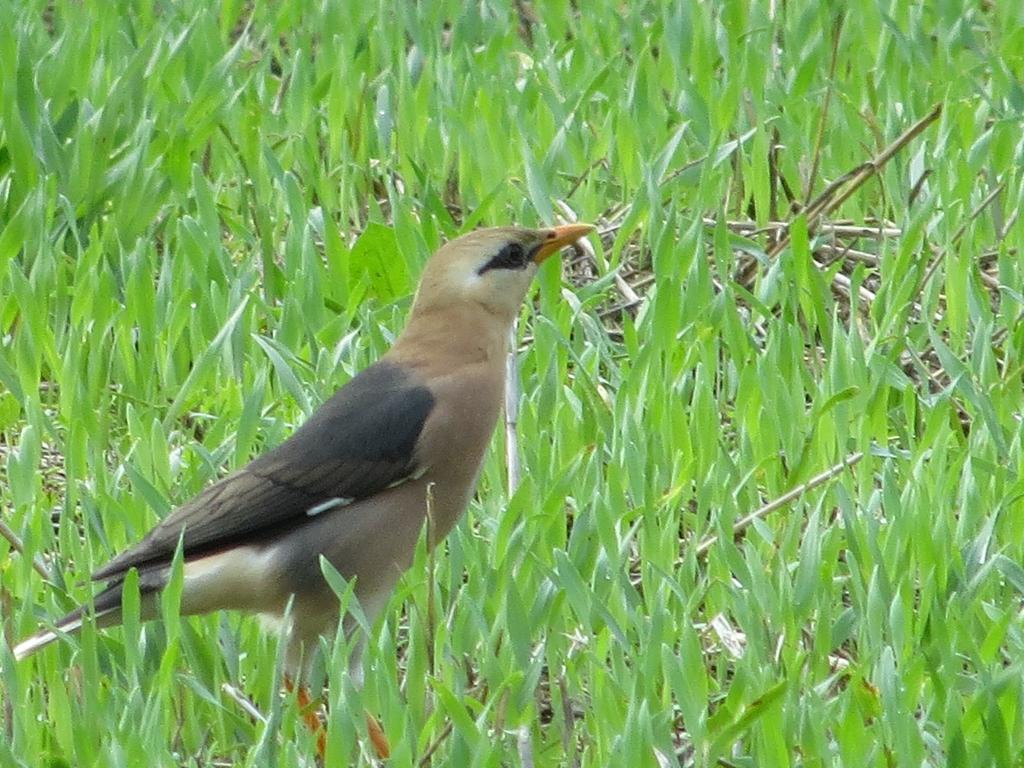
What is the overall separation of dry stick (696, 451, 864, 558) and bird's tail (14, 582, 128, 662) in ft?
3.94

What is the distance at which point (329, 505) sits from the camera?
4598 mm

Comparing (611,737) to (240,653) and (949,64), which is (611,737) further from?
(949,64)

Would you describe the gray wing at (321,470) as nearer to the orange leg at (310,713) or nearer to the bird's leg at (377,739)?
the orange leg at (310,713)

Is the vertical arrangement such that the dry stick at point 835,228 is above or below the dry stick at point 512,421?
below

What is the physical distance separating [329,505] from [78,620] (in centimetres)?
65

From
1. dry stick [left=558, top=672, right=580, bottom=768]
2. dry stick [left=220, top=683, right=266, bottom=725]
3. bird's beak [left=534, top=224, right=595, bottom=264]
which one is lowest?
dry stick [left=558, top=672, right=580, bottom=768]

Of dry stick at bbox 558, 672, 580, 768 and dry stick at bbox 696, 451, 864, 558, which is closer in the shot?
dry stick at bbox 558, 672, 580, 768

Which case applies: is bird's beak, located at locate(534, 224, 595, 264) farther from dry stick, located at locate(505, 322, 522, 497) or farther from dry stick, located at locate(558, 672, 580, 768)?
dry stick, located at locate(558, 672, 580, 768)

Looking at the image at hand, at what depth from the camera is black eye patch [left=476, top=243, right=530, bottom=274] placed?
5.04 meters

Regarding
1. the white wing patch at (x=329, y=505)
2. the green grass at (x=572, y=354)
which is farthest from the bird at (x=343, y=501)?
the green grass at (x=572, y=354)

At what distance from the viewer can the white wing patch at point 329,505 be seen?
457 centimetres

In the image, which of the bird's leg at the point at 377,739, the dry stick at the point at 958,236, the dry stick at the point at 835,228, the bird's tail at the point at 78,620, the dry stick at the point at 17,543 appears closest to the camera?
the bird's tail at the point at 78,620

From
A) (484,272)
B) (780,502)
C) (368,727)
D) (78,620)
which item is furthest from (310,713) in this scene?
(484,272)

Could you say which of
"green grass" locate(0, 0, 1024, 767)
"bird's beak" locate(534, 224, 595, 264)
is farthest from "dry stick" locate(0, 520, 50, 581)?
"bird's beak" locate(534, 224, 595, 264)
